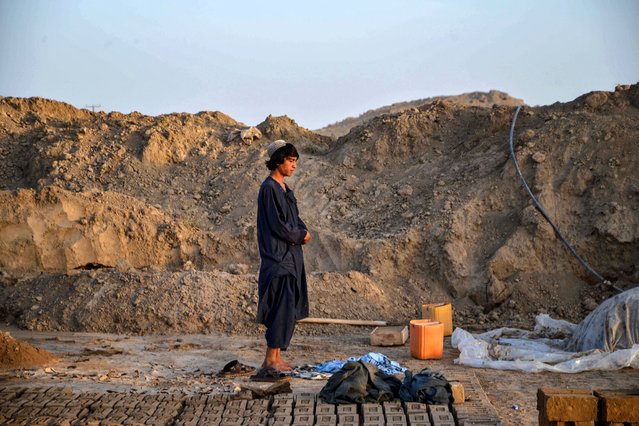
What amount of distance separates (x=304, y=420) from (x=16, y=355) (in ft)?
10.4

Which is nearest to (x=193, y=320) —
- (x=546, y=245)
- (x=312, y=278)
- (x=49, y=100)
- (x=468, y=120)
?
(x=312, y=278)

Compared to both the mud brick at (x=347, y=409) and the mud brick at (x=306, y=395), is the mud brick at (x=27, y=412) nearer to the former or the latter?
the mud brick at (x=306, y=395)

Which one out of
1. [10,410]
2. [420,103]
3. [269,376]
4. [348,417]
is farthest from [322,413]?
[420,103]

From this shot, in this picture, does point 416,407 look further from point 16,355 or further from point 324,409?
point 16,355

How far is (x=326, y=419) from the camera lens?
511cm

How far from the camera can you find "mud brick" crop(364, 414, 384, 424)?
16.5ft

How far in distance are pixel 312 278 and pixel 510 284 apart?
2559 millimetres

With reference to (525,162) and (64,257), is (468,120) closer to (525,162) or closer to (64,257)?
(525,162)

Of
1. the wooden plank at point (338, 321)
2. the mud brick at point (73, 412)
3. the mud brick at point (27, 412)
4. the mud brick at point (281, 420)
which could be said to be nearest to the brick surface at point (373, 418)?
the mud brick at point (281, 420)

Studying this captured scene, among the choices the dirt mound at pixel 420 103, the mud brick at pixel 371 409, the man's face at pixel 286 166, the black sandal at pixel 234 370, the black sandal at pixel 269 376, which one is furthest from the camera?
the dirt mound at pixel 420 103

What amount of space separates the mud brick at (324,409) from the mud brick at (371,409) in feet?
0.68

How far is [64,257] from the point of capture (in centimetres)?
1089

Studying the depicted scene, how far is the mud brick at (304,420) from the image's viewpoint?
5.05 metres

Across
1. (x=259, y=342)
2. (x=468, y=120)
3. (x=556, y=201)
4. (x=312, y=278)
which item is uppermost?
(x=468, y=120)
